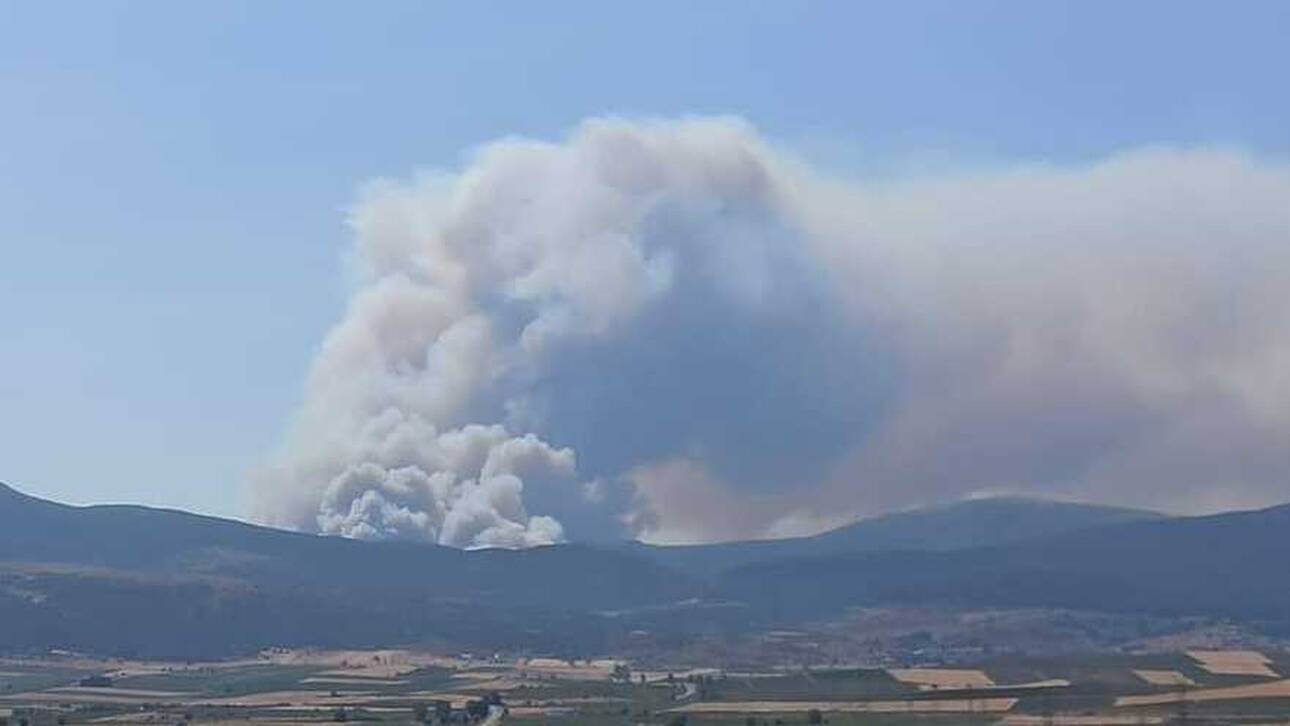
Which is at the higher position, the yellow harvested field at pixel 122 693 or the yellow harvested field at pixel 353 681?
the yellow harvested field at pixel 353 681

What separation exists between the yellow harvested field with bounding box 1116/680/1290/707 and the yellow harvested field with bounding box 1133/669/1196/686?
2688 millimetres

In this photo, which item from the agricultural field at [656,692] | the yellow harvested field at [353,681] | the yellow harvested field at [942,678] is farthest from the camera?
the yellow harvested field at [353,681]

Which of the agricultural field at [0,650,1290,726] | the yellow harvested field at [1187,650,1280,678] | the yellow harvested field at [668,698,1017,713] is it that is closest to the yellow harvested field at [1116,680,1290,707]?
the agricultural field at [0,650,1290,726]

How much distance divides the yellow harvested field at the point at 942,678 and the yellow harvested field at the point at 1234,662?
38.6 ft

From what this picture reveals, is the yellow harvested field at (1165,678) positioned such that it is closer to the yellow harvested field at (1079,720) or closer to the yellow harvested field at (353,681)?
the yellow harvested field at (1079,720)

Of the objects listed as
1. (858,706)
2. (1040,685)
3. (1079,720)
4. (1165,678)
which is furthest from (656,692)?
(1079,720)

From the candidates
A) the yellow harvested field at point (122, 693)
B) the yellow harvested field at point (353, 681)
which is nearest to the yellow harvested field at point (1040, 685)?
the yellow harvested field at point (353, 681)

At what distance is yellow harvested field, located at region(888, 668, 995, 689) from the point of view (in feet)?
351

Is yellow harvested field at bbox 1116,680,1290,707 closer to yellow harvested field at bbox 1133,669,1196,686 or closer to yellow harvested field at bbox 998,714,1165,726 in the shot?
yellow harvested field at bbox 1133,669,1196,686

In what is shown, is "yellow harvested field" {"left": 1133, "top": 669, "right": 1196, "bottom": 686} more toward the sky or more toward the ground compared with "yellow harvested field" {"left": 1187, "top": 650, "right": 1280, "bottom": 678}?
more toward the ground

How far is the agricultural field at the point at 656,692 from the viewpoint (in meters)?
90.6

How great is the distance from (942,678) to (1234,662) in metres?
19.3

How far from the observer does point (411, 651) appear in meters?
155

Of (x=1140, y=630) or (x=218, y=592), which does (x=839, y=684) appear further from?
(x=218, y=592)
